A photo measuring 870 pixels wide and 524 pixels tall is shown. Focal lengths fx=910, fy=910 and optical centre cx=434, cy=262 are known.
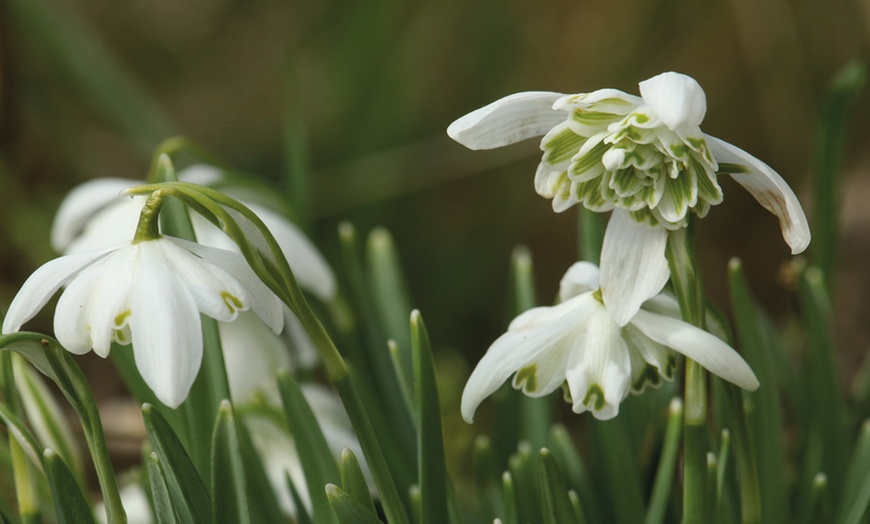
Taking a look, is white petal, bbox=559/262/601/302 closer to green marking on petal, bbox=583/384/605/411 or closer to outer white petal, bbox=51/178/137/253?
green marking on petal, bbox=583/384/605/411

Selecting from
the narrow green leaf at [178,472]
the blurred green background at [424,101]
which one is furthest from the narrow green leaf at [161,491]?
the blurred green background at [424,101]

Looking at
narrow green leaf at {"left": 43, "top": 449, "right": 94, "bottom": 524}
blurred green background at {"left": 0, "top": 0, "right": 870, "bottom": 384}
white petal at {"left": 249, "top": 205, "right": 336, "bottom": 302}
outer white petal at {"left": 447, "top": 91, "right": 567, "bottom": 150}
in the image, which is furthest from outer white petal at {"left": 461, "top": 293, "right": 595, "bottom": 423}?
blurred green background at {"left": 0, "top": 0, "right": 870, "bottom": 384}

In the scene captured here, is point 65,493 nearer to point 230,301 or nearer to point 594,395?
point 230,301

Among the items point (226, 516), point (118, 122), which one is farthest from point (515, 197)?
point (226, 516)

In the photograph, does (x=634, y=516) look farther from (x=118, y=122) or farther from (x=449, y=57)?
(x=449, y=57)

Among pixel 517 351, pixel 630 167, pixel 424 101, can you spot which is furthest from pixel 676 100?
pixel 424 101

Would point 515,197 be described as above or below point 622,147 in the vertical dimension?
above
